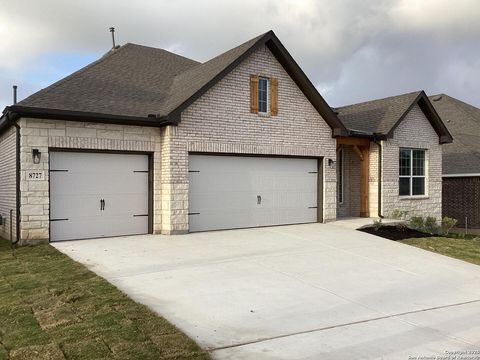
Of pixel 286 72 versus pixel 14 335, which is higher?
pixel 286 72

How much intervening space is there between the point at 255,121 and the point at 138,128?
356 cm

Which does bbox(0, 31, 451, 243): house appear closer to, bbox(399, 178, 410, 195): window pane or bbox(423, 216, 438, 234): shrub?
bbox(399, 178, 410, 195): window pane

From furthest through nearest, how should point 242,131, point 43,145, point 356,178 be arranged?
point 356,178
point 242,131
point 43,145

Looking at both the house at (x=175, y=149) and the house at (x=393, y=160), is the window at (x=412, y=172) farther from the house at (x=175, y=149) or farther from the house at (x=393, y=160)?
the house at (x=175, y=149)

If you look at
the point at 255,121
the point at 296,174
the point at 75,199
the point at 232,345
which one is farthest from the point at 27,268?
the point at 296,174

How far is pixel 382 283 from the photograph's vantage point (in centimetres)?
810

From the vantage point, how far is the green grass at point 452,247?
441 inches

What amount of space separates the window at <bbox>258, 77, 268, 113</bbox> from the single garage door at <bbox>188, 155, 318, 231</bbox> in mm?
1541

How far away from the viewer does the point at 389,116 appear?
18.0 metres

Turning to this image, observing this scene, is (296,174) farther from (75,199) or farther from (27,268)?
(27,268)

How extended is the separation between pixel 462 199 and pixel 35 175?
63.3 feet

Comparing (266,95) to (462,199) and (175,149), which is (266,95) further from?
(462,199)

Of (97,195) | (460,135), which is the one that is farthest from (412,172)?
(97,195)

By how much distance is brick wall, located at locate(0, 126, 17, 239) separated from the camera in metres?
11.8
